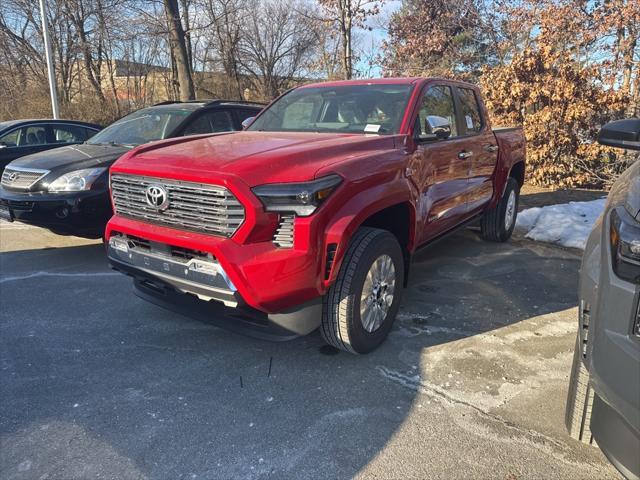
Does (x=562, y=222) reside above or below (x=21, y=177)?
below

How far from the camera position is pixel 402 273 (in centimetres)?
364

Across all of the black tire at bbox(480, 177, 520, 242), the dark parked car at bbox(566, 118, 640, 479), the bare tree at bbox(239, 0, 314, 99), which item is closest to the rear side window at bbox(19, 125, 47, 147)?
the black tire at bbox(480, 177, 520, 242)

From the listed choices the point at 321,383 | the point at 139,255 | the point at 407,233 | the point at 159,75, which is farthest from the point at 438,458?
the point at 159,75

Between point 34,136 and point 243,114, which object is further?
point 34,136

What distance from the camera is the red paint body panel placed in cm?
275

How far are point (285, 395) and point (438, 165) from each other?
226 centimetres

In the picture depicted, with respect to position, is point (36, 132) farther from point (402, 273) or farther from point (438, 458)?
point (438, 458)

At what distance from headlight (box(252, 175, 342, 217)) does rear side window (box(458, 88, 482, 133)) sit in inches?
114

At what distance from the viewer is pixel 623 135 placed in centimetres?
280

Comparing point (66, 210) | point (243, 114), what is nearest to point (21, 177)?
point (66, 210)

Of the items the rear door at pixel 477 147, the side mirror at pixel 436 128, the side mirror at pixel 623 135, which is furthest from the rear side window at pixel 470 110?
the side mirror at pixel 623 135

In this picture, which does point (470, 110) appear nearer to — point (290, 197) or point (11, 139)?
point (290, 197)

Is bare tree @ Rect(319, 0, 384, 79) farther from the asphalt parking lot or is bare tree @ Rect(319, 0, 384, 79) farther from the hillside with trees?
the asphalt parking lot

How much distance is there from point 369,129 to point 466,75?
1214 cm
